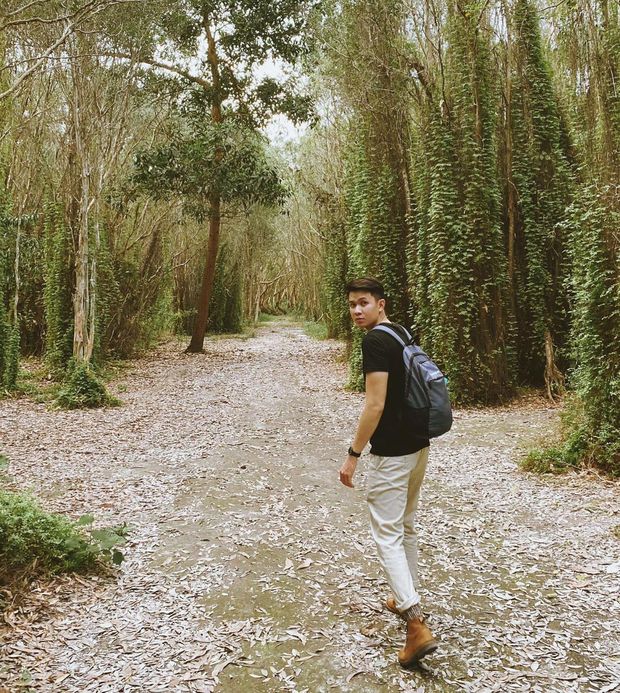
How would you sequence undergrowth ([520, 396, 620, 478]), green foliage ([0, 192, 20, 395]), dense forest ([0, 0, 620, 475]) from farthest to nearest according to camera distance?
green foliage ([0, 192, 20, 395]) < dense forest ([0, 0, 620, 475]) < undergrowth ([520, 396, 620, 478])

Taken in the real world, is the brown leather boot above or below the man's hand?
below

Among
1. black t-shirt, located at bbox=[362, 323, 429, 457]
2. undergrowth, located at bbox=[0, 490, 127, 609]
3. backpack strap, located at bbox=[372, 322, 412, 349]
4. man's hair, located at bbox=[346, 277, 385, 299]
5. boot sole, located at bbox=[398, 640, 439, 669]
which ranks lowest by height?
boot sole, located at bbox=[398, 640, 439, 669]

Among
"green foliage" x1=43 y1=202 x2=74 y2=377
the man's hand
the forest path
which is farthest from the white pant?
"green foliage" x1=43 y1=202 x2=74 y2=377

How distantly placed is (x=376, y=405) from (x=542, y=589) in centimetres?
235

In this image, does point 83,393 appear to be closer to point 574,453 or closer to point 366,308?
point 574,453

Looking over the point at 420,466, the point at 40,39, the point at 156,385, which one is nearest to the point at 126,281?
the point at 156,385

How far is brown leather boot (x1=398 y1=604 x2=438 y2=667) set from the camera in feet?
10.6

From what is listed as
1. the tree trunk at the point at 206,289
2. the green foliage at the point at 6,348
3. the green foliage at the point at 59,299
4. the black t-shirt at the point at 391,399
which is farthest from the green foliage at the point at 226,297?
the black t-shirt at the point at 391,399

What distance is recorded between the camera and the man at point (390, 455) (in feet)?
10.6

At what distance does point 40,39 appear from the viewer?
12.8m

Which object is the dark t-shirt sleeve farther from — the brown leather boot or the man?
the brown leather boot

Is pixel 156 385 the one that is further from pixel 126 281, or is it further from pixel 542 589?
pixel 542 589

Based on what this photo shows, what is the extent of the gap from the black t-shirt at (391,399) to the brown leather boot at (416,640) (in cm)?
94

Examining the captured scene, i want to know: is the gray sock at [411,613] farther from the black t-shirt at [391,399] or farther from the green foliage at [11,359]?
the green foliage at [11,359]
